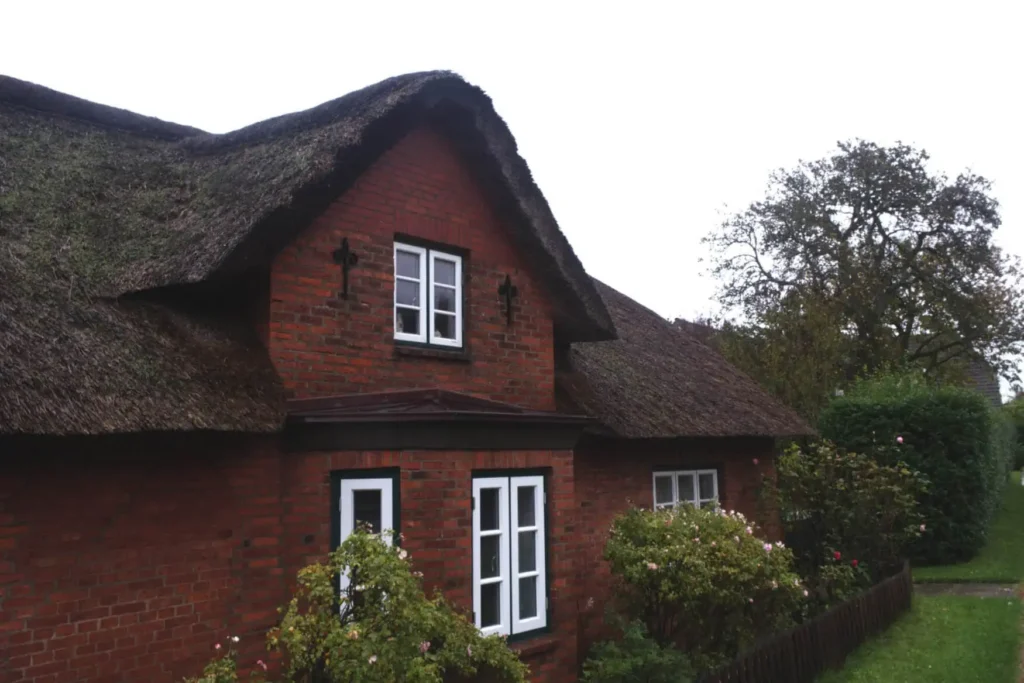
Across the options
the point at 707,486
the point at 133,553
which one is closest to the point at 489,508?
the point at 133,553

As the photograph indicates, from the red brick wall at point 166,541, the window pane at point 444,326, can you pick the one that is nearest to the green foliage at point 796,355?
the window pane at point 444,326

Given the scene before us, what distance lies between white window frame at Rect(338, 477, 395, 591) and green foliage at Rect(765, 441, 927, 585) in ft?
27.1

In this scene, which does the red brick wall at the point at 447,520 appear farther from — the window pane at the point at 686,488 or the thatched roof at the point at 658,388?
the window pane at the point at 686,488

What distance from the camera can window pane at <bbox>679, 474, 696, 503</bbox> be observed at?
Answer: 1362cm

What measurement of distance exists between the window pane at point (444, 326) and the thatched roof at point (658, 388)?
2.17 m

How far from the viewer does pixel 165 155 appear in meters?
10.3

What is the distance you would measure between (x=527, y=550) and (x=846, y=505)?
288 inches

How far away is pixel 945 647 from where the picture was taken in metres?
11.6

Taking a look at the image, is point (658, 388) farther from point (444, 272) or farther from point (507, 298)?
point (444, 272)

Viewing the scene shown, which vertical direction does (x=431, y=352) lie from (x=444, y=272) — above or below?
below

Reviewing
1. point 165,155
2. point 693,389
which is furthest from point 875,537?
point 165,155

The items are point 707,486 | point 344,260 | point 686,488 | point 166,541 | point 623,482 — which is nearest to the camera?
point 166,541

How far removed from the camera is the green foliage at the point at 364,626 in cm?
609

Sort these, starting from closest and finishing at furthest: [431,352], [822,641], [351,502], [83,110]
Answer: [351,502], [431,352], [83,110], [822,641]
